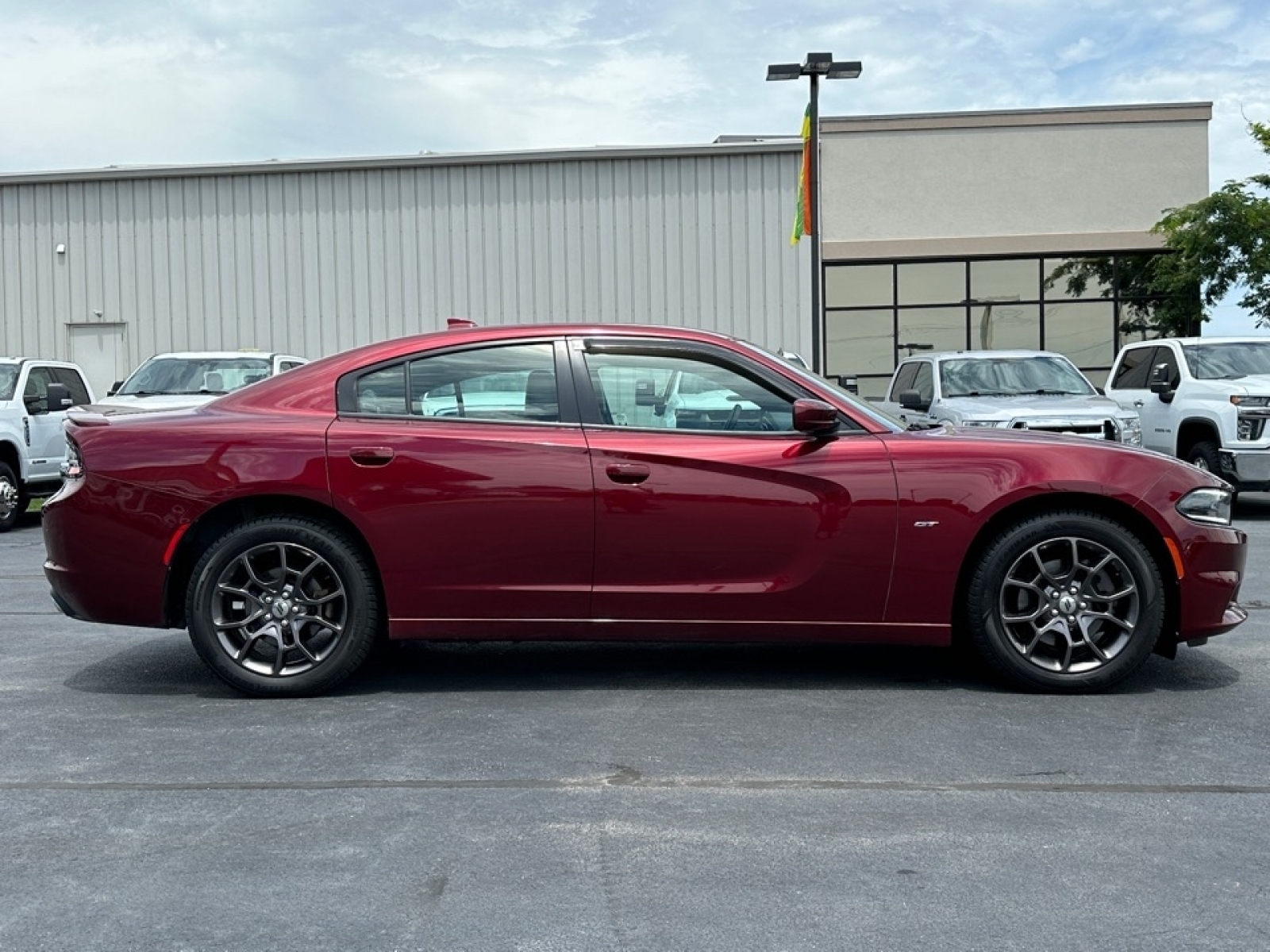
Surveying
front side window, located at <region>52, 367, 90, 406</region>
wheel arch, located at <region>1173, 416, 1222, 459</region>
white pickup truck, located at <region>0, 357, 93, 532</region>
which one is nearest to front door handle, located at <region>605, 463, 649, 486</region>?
wheel arch, located at <region>1173, 416, 1222, 459</region>

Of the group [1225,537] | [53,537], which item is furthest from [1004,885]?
[53,537]

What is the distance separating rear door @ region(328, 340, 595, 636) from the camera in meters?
5.53

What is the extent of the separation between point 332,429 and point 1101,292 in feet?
92.9

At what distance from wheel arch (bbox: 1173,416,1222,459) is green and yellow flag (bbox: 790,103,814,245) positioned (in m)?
7.39

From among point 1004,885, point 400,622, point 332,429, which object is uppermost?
point 332,429

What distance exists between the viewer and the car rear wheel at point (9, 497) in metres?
13.8

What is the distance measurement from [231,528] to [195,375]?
929 cm

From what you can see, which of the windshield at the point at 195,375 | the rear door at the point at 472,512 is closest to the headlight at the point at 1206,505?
the rear door at the point at 472,512

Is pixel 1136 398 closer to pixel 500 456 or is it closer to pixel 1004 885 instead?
pixel 500 456

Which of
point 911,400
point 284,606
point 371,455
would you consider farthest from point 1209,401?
point 284,606

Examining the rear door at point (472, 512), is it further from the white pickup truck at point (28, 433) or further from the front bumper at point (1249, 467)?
the front bumper at point (1249, 467)

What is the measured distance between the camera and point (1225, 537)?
565cm

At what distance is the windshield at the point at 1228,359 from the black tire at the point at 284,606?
1124cm

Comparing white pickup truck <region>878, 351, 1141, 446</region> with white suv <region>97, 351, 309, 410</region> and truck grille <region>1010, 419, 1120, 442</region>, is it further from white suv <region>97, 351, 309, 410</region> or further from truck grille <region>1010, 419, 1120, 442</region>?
white suv <region>97, 351, 309, 410</region>
